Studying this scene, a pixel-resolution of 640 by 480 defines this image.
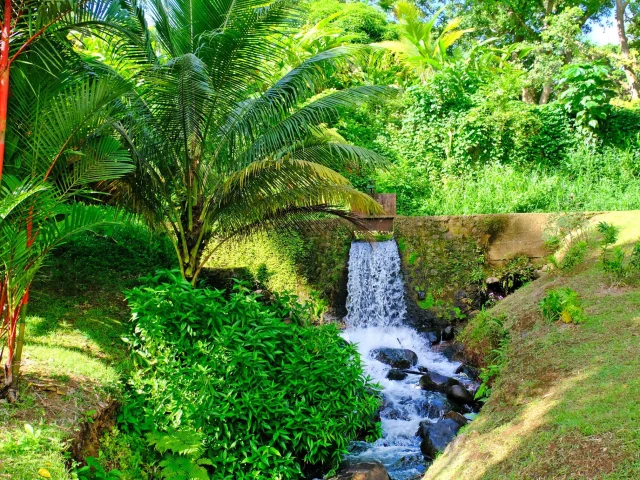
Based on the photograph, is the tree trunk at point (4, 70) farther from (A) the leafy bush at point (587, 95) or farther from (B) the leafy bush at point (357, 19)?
(B) the leafy bush at point (357, 19)

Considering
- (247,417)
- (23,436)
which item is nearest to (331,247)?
(247,417)

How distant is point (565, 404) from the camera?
4.42 metres

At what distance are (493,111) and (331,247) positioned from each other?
250 inches

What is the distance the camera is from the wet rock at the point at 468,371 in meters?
7.25

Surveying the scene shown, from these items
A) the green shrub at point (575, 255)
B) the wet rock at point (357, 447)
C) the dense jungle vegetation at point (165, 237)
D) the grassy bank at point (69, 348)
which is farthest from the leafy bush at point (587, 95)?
the wet rock at point (357, 447)

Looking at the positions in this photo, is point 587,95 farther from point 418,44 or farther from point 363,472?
point 363,472

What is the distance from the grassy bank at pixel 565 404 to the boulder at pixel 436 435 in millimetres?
580

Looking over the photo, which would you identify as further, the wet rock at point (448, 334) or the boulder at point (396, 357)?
the wet rock at point (448, 334)

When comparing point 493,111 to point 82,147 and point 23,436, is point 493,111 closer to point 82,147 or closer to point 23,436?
point 82,147

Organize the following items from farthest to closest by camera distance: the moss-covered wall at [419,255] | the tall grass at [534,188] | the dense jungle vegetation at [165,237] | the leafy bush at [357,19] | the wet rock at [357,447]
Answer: the leafy bush at [357,19]
the tall grass at [534,188]
the moss-covered wall at [419,255]
the wet rock at [357,447]
the dense jungle vegetation at [165,237]

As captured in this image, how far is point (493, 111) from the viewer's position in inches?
533

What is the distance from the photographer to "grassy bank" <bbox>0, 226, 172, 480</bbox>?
148 inches

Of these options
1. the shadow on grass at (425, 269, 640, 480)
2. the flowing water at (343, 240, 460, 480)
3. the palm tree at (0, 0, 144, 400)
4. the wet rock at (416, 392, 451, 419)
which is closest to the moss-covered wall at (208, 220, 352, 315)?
the flowing water at (343, 240, 460, 480)

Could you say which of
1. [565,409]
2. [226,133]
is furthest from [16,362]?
[565,409]
